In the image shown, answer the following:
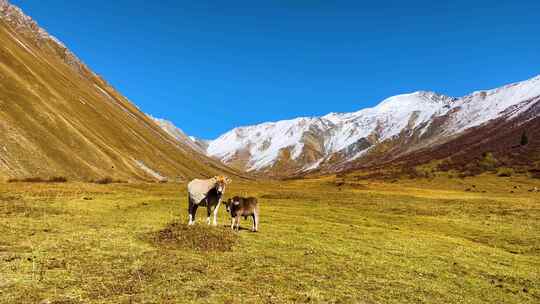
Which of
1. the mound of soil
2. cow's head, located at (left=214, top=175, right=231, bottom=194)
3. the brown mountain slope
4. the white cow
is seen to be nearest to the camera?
the mound of soil

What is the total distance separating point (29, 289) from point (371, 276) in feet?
47.6

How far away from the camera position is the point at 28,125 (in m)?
78.8

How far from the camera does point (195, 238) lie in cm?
2375

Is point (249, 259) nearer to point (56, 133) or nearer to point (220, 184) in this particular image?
point (220, 184)

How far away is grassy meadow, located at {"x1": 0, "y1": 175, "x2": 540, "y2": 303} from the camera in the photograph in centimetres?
1538

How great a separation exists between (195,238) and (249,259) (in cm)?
444

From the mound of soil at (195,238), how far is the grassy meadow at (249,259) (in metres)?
0.08

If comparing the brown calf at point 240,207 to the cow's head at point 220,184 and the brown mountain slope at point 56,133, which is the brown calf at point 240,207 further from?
the brown mountain slope at point 56,133

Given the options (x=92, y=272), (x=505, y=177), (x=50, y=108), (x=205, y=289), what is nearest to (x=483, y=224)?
(x=205, y=289)

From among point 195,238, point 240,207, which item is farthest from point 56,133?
point 195,238

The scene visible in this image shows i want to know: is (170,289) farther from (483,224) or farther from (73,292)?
(483,224)

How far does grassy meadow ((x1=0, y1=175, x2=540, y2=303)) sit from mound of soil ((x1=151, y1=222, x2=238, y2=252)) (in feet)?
0.26

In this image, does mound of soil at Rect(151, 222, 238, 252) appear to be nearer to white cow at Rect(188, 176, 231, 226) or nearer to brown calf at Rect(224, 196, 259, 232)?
brown calf at Rect(224, 196, 259, 232)

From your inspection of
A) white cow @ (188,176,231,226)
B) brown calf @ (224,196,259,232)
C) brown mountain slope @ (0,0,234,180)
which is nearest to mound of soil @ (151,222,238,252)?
brown calf @ (224,196,259,232)
